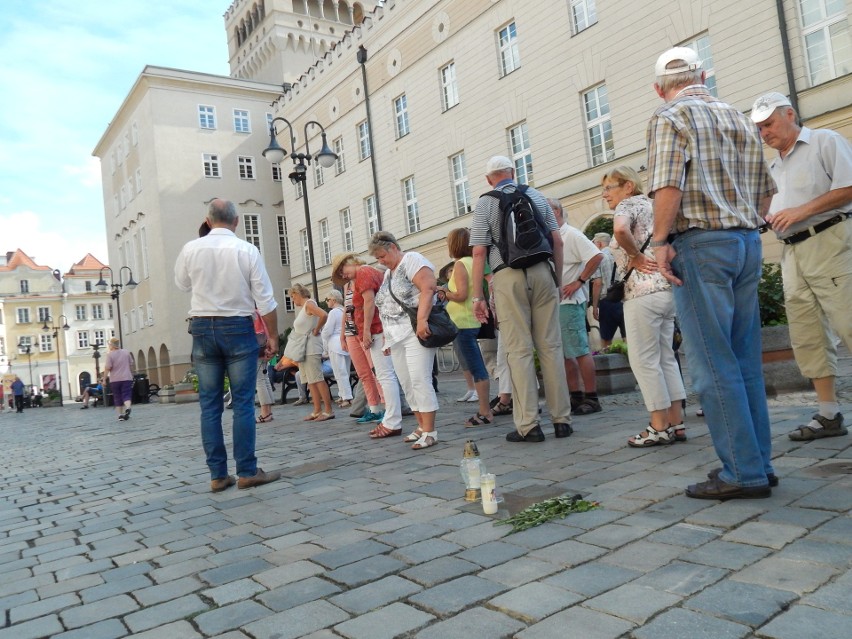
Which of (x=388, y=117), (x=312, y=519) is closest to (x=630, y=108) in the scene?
(x=388, y=117)

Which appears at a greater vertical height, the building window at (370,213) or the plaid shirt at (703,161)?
the building window at (370,213)

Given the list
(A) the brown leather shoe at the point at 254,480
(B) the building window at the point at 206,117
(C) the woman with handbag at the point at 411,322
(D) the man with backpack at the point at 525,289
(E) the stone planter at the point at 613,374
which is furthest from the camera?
(B) the building window at the point at 206,117

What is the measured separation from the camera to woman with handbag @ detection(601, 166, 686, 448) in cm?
477

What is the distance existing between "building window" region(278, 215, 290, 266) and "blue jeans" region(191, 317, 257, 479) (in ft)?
127

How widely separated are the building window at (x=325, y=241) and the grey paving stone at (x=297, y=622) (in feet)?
110

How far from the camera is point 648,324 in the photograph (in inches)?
190

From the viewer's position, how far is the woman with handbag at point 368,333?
7059mm

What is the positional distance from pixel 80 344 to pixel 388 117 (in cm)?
6315

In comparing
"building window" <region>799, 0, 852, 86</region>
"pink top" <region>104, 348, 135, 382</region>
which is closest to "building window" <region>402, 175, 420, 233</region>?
"pink top" <region>104, 348, 135, 382</region>

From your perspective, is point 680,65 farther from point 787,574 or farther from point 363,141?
point 363,141

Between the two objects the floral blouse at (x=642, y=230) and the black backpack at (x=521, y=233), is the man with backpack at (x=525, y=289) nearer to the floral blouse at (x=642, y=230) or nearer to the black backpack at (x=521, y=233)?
the black backpack at (x=521, y=233)

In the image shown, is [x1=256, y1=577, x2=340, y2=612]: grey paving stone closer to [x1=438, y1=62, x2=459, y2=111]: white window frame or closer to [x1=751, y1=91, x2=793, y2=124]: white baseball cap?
[x1=751, y1=91, x2=793, y2=124]: white baseball cap

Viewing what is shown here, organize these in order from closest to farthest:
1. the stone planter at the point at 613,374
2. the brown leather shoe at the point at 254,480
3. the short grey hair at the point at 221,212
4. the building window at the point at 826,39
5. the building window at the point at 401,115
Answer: the brown leather shoe at the point at 254,480, the short grey hair at the point at 221,212, the stone planter at the point at 613,374, the building window at the point at 826,39, the building window at the point at 401,115

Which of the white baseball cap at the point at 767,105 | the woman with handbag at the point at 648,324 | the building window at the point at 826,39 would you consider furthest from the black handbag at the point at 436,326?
the building window at the point at 826,39
